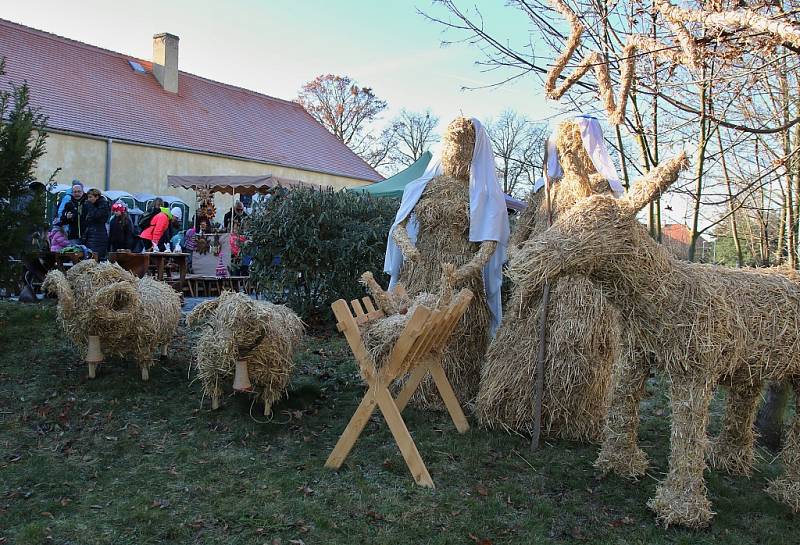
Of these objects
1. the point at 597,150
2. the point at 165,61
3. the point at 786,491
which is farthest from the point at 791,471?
the point at 165,61

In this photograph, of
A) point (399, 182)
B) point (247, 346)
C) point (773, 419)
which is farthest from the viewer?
point (399, 182)

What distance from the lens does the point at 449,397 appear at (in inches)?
188

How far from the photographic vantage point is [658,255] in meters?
3.45

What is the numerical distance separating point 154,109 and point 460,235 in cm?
2144

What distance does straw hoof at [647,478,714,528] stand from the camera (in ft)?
11.2

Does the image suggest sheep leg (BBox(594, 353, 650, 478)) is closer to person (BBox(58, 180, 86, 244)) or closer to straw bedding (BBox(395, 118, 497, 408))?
straw bedding (BBox(395, 118, 497, 408))

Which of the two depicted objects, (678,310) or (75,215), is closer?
(678,310)

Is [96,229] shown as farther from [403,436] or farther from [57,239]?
[403,436]

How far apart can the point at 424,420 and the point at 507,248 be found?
5.03 ft

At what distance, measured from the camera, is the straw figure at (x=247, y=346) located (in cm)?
469

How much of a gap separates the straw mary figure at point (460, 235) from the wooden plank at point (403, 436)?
1.45 m

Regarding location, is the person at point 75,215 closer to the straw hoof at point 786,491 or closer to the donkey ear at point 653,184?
the donkey ear at point 653,184

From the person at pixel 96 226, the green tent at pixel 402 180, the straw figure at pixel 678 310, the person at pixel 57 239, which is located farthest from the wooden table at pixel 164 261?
the straw figure at pixel 678 310

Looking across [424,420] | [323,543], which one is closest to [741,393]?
[424,420]
